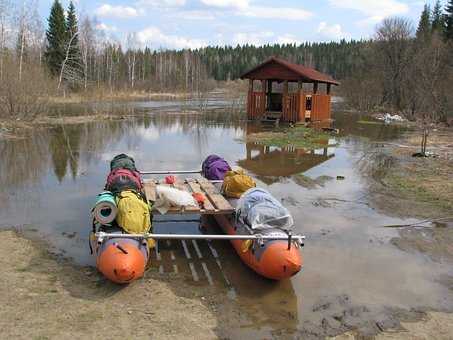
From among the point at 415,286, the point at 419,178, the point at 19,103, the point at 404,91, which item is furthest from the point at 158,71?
the point at 415,286

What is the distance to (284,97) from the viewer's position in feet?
89.0

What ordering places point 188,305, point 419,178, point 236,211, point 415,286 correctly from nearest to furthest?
point 188,305 → point 415,286 → point 236,211 → point 419,178

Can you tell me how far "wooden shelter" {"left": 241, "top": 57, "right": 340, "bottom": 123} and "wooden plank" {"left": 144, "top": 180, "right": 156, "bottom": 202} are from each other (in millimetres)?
18130

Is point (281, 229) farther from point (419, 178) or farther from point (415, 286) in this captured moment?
point (419, 178)

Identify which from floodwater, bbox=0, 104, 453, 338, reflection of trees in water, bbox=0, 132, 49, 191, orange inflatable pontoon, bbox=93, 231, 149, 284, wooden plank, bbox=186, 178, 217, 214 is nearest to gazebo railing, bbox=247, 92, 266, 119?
floodwater, bbox=0, 104, 453, 338

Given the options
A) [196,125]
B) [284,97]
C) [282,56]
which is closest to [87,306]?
[196,125]

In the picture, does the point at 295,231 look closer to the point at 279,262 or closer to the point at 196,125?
the point at 279,262

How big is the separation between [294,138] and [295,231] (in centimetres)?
1248

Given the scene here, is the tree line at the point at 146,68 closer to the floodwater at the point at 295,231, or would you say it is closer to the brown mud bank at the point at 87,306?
the floodwater at the point at 295,231

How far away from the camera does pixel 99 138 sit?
19297 mm

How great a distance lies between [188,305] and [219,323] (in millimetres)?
499

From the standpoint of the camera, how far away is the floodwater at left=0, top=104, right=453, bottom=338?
206 inches

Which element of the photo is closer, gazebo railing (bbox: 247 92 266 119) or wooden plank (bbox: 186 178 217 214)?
wooden plank (bbox: 186 178 217 214)

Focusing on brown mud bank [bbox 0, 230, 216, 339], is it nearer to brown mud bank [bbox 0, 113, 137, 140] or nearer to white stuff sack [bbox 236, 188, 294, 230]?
white stuff sack [bbox 236, 188, 294, 230]
